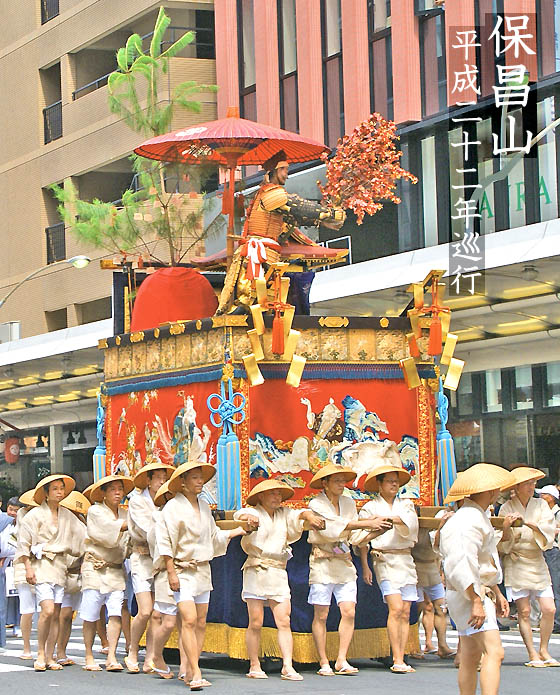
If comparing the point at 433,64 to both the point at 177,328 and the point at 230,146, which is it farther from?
the point at 177,328

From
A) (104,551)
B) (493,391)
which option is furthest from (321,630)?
(493,391)

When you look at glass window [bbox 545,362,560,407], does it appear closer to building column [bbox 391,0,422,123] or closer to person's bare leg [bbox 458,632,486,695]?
building column [bbox 391,0,422,123]

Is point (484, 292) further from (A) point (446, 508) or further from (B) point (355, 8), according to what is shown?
(B) point (355, 8)

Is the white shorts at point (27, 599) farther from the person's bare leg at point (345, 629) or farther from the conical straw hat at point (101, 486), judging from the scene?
the person's bare leg at point (345, 629)

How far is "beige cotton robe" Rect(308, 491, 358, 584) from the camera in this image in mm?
13305

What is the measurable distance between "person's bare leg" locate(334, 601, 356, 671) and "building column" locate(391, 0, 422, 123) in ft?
58.0

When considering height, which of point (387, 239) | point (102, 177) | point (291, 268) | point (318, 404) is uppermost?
point (102, 177)

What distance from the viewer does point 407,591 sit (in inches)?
535

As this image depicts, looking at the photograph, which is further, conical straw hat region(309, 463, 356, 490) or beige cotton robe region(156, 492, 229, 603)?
conical straw hat region(309, 463, 356, 490)

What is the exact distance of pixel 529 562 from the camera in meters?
13.8

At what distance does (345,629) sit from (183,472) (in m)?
2.11

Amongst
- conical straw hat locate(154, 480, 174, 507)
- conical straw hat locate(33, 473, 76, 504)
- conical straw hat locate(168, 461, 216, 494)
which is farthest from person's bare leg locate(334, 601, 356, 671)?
conical straw hat locate(33, 473, 76, 504)

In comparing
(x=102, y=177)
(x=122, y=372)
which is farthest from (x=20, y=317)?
(x=122, y=372)

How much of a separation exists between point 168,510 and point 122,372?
3.81m
